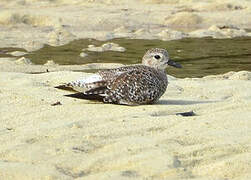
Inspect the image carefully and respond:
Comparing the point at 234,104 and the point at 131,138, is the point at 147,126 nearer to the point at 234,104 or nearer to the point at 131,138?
the point at 131,138

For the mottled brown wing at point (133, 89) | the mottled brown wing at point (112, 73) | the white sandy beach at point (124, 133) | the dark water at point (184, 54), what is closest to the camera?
the white sandy beach at point (124, 133)

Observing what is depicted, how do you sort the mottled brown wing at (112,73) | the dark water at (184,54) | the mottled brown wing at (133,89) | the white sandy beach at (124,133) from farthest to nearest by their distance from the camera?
the dark water at (184,54) < the mottled brown wing at (112,73) < the mottled brown wing at (133,89) < the white sandy beach at (124,133)

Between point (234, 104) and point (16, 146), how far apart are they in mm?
2689

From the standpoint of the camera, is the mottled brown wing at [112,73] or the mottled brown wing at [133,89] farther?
the mottled brown wing at [112,73]

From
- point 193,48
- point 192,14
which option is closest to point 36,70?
point 193,48

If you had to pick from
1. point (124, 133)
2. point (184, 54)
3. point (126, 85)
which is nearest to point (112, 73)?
point (126, 85)

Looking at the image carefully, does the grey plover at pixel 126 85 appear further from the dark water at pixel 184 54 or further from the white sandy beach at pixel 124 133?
the dark water at pixel 184 54

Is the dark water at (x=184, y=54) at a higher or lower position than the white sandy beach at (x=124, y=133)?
lower

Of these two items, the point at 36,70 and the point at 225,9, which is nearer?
the point at 36,70

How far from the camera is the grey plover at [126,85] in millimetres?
7438

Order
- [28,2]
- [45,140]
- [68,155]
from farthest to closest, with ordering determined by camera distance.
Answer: [28,2] < [45,140] < [68,155]

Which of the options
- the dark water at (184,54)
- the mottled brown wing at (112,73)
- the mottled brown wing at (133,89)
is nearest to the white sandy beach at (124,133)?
the mottled brown wing at (133,89)

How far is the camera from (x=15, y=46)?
1518cm

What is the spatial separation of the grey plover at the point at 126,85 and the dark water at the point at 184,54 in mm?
4066
